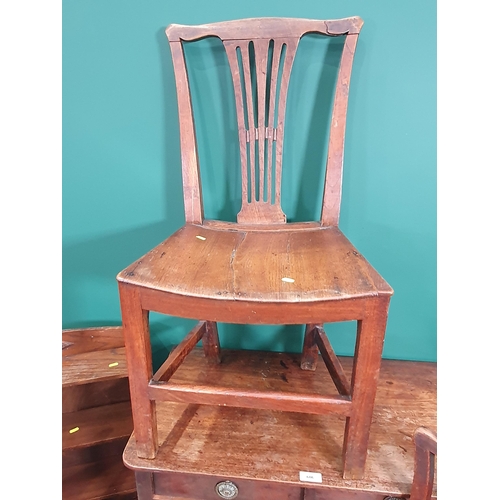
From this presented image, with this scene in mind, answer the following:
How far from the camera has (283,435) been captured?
31.0 inches

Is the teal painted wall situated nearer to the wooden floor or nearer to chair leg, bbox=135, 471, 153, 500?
the wooden floor

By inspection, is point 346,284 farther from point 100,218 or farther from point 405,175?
point 100,218

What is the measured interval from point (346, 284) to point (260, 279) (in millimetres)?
133

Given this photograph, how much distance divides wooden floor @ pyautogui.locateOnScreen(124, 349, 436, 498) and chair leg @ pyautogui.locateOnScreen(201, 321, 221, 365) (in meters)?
0.02

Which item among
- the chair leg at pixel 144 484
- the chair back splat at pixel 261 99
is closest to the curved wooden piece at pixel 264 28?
the chair back splat at pixel 261 99

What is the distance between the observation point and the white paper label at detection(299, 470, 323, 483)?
0.69 m

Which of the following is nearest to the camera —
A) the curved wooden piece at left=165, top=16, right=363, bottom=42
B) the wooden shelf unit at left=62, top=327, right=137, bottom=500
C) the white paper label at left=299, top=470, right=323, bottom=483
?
the white paper label at left=299, top=470, right=323, bottom=483

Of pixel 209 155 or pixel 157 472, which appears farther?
pixel 209 155

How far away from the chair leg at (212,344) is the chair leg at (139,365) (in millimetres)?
302

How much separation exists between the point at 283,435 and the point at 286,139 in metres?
0.67

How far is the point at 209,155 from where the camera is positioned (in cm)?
101

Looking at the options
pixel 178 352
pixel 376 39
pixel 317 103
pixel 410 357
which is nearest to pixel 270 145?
pixel 317 103

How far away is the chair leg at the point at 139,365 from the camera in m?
0.64

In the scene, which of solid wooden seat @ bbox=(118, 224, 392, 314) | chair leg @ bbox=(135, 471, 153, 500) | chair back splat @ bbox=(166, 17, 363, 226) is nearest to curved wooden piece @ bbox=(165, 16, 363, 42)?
chair back splat @ bbox=(166, 17, 363, 226)
